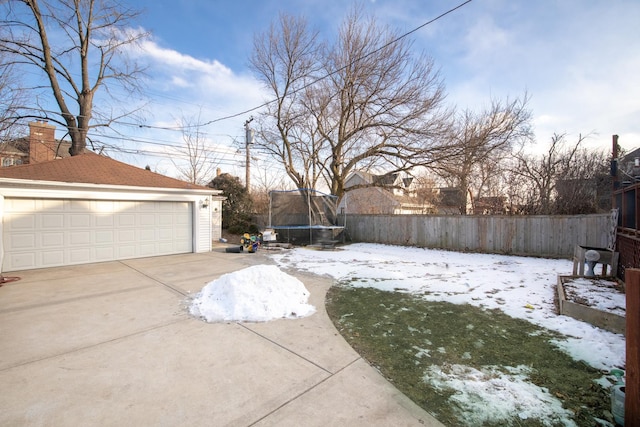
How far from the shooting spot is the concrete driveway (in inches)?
81.1

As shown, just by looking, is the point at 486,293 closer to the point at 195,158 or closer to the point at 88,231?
the point at 88,231

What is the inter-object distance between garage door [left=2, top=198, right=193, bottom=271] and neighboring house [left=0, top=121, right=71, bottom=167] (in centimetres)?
886

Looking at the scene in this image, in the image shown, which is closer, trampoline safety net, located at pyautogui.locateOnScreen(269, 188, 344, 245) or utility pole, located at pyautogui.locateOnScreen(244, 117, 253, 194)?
trampoline safety net, located at pyautogui.locateOnScreen(269, 188, 344, 245)

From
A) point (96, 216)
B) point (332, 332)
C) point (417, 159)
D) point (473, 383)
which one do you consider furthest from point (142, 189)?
point (417, 159)

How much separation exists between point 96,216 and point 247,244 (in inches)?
178

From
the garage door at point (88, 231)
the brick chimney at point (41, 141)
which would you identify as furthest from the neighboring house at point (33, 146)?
the garage door at point (88, 231)

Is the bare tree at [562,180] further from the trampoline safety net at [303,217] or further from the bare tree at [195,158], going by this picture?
the bare tree at [195,158]

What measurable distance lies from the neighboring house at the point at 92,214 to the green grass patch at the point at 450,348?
23.9ft

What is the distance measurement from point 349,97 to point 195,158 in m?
13.5

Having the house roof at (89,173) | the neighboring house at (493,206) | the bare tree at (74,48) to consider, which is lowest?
the neighboring house at (493,206)

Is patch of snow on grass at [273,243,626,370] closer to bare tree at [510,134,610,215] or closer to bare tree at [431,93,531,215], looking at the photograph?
bare tree at [510,134,610,215]

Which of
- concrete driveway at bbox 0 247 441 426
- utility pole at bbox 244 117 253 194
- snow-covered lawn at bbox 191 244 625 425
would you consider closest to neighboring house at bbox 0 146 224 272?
concrete driveway at bbox 0 247 441 426

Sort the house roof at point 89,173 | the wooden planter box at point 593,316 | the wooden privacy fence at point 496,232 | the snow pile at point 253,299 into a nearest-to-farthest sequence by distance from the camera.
A: the wooden planter box at point 593,316, the snow pile at point 253,299, the house roof at point 89,173, the wooden privacy fence at point 496,232

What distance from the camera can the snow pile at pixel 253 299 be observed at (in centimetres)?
394
